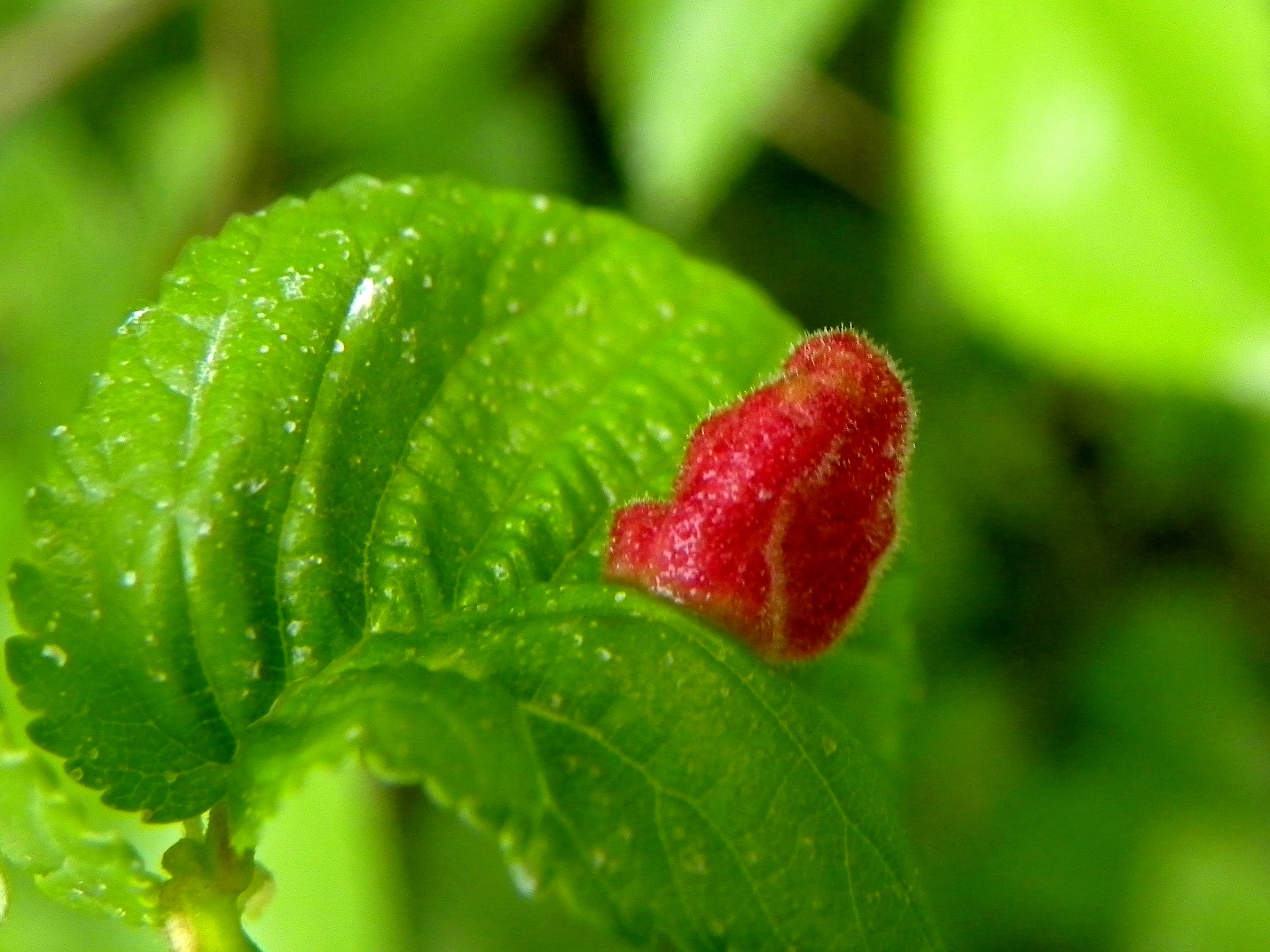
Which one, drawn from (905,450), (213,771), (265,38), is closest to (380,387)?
(213,771)

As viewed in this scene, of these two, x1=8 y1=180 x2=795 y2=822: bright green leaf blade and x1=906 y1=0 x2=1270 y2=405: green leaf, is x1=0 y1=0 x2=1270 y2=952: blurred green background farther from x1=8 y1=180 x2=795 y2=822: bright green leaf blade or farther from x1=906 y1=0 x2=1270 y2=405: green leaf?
x1=8 y1=180 x2=795 y2=822: bright green leaf blade

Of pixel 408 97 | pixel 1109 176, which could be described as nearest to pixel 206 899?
pixel 1109 176

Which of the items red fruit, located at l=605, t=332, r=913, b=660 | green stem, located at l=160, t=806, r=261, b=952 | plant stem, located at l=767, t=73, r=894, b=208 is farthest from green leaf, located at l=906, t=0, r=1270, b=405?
green stem, located at l=160, t=806, r=261, b=952

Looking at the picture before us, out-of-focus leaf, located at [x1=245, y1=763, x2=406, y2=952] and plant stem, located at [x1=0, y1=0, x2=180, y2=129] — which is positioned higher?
plant stem, located at [x1=0, y1=0, x2=180, y2=129]

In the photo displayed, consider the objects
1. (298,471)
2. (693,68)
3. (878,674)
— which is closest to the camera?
(298,471)

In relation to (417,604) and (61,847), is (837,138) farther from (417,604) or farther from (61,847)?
(61,847)

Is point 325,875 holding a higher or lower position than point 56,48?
lower
